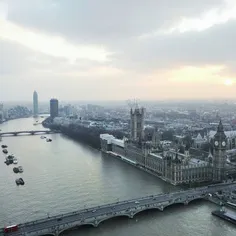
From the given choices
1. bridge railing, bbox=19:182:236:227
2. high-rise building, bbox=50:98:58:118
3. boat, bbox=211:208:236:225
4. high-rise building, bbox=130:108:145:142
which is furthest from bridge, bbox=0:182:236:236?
high-rise building, bbox=50:98:58:118

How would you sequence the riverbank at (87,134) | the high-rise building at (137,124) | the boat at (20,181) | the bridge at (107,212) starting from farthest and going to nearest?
the riverbank at (87,134), the high-rise building at (137,124), the boat at (20,181), the bridge at (107,212)

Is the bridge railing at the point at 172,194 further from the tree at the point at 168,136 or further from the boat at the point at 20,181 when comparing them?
the tree at the point at 168,136

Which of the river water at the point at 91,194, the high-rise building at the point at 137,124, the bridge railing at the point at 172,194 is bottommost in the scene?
the river water at the point at 91,194

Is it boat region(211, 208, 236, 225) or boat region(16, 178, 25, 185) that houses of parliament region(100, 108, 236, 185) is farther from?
boat region(16, 178, 25, 185)

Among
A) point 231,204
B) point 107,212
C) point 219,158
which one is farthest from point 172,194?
point 219,158

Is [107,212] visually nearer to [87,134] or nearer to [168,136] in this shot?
[168,136]

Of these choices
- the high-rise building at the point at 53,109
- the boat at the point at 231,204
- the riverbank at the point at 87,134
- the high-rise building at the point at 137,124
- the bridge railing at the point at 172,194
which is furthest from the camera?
the high-rise building at the point at 53,109

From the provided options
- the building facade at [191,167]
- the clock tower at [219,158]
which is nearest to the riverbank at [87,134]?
the building facade at [191,167]
